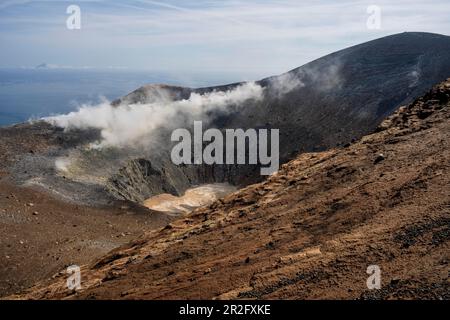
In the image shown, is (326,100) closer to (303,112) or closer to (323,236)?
(303,112)

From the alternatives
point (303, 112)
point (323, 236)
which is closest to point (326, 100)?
point (303, 112)

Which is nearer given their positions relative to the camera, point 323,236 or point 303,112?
point 323,236

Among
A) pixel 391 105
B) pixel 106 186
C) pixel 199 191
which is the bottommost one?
pixel 199 191

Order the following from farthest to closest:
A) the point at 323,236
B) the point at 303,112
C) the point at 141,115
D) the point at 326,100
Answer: the point at 303,112 < the point at 326,100 < the point at 141,115 < the point at 323,236

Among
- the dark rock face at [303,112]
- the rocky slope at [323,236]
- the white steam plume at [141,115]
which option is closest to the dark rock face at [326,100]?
the dark rock face at [303,112]
